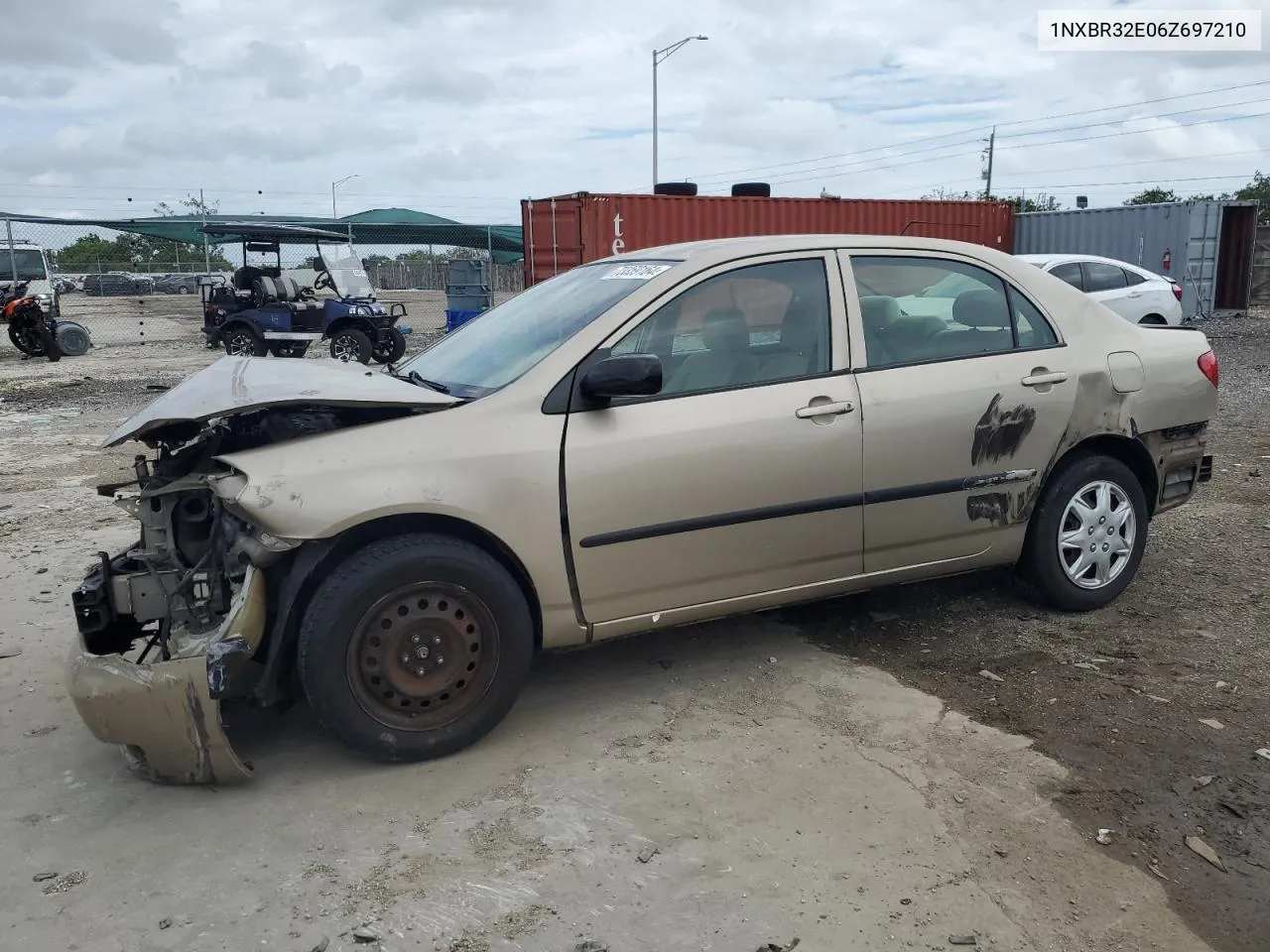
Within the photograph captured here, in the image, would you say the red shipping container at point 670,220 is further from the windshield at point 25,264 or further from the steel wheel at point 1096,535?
the steel wheel at point 1096,535

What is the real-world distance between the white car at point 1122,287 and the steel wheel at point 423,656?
43.8 feet

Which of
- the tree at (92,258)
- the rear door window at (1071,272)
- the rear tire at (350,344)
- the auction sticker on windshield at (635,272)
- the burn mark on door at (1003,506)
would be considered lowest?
the burn mark on door at (1003,506)

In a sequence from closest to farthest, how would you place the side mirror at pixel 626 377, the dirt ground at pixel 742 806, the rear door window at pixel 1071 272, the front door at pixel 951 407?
1. the dirt ground at pixel 742 806
2. the side mirror at pixel 626 377
3. the front door at pixel 951 407
4. the rear door window at pixel 1071 272

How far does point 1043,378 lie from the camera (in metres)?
4.25

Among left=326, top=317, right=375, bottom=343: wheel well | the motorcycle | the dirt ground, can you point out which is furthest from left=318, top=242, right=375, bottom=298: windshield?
the dirt ground

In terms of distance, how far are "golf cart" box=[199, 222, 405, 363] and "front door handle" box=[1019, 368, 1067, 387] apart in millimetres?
12998

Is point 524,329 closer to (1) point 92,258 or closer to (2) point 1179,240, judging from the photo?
(2) point 1179,240

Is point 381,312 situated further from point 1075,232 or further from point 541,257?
point 1075,232

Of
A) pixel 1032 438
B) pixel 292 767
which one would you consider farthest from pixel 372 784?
pixel 1032 438

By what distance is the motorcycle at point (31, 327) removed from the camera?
57.3ft

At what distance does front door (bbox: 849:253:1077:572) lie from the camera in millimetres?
3963

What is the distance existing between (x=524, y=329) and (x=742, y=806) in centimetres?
200

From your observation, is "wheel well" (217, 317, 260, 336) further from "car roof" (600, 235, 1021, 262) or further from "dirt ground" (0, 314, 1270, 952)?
"car roof" (600, 235, 1021, 262)

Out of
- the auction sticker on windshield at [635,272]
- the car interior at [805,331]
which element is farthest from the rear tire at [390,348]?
the car interior at [805,331]
